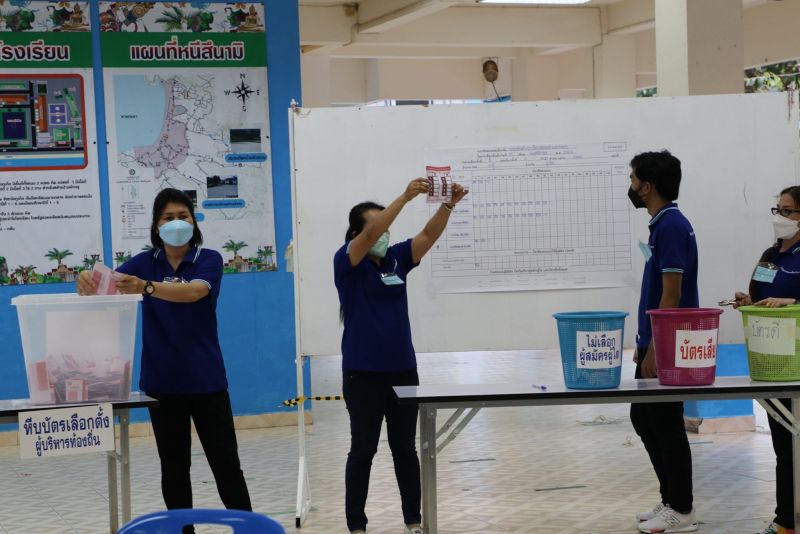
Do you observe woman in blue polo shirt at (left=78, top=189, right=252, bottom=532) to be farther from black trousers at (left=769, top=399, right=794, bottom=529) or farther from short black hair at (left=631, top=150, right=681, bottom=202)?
black trousers at (left=769, top=399, right=794, bottom=529)

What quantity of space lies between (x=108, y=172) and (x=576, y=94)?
10706 mm

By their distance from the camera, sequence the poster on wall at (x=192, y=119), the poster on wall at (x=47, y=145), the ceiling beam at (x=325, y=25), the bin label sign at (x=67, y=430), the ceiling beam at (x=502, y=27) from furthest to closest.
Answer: the ceiling beam at (x=502, y=27) → the ceiling beam at (x=325, y=25) → the poster on wall at (x=192, y=119) → the poster on wall at (x=47, y=145) → the bin label sign at (x=67, y=430)

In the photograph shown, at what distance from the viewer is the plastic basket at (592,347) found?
348cm

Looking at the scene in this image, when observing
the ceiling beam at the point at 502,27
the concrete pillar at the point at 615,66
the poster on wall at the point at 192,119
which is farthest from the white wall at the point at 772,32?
the poster on wall at the point at 192,119

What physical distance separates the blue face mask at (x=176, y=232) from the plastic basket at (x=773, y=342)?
187cm

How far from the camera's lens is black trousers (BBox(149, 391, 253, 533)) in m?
3.65

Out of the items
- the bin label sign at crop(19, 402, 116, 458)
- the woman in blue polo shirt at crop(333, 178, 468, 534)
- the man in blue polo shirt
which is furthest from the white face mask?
the bin label sign at crop(19, 402, 116, 458)

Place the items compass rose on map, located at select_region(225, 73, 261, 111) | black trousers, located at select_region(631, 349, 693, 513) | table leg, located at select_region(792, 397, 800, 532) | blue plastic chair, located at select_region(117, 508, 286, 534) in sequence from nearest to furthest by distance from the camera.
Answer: blue plastic chair, located at select_region(117, 508, 286, 534)
table leg, located at select_region(792, 397, 800, 532)
black trousers, located at select_region(631, 349, 693, 513)
compass rose on map, located at select_region(225, 73, 261, 111)

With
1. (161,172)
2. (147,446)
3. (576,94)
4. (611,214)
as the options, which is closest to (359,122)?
(611,214)

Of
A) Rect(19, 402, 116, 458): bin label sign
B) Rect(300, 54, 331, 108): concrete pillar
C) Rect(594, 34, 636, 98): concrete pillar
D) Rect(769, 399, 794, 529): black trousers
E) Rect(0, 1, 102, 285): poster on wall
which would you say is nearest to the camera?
Rect(19, 402, 116, 458): bin label sign

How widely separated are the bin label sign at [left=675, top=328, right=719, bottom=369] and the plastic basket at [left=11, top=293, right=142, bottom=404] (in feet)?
5.82

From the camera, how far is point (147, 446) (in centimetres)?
669

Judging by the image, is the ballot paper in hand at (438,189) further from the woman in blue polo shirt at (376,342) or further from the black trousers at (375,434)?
the black trousers at (375,434)

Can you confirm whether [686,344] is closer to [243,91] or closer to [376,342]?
[376,342]
